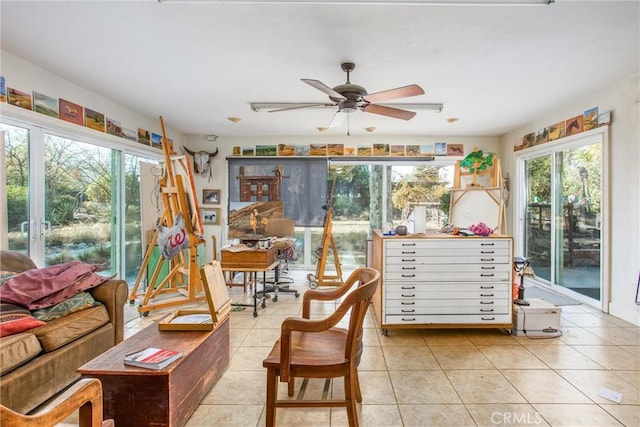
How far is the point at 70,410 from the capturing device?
0.96 m

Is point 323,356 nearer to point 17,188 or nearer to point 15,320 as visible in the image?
point 15,320

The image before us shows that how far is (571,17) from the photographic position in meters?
2.10

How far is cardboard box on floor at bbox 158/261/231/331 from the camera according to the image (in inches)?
80.9

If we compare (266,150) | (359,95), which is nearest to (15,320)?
(359,95)

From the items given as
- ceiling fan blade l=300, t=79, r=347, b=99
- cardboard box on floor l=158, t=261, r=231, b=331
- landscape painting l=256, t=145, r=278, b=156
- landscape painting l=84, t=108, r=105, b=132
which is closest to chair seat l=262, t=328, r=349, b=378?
cardboard box on floor l=158, t=261, r=231, b=331

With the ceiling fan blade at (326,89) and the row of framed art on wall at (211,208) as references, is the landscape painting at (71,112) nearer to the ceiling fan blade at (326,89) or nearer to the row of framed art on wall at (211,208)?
the row of framed art on wall at (211,208)

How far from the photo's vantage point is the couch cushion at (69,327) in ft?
6.38

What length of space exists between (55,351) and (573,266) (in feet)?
18.2

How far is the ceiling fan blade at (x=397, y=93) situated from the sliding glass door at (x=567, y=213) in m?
2.67

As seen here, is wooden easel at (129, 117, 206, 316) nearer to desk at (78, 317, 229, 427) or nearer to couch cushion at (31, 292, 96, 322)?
couch cushion at (31, 292, 96, 322)

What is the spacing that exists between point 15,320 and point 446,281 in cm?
321

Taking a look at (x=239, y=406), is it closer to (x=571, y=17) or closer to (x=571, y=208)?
(x=571, y=17)

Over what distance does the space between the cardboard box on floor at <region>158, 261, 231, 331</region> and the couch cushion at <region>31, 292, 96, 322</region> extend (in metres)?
0.68

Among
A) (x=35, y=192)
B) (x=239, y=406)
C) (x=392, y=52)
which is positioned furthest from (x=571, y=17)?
(x=35, y=192)
